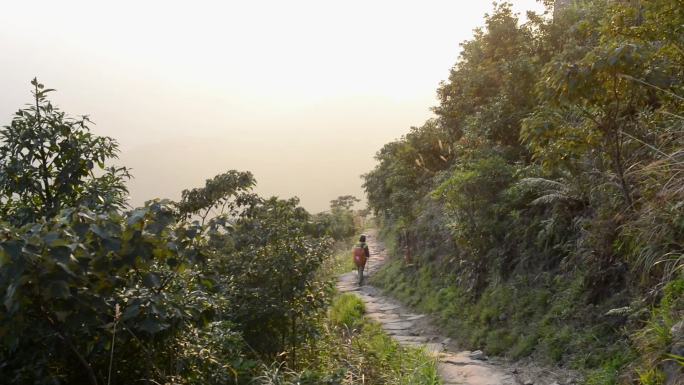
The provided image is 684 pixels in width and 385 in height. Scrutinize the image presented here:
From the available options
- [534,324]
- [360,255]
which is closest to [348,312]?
[360,255]

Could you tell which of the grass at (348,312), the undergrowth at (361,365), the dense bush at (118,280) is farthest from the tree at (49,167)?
the grass at (348,312)

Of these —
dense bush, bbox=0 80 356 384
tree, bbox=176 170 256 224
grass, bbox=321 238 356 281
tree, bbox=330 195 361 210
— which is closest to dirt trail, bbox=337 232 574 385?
grass, bbox=321 238 356 281

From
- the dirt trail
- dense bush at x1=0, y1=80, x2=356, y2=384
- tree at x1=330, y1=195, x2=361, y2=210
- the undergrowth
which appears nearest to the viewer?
dense bush at x1=0, y1=80, x2=356, y2=384

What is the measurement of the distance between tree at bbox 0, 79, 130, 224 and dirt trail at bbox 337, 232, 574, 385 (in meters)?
4.63

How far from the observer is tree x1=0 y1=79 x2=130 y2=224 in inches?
206

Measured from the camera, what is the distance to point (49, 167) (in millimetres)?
5465

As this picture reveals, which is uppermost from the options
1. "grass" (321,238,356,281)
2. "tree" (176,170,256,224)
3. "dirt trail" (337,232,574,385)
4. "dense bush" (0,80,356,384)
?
"tree" (176,170,256,224)

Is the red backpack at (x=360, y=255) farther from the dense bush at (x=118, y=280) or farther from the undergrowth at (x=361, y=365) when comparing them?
the dense bush at (x=118, y=280)

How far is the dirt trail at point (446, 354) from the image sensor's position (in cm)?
665

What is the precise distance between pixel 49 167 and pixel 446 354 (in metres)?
5.89

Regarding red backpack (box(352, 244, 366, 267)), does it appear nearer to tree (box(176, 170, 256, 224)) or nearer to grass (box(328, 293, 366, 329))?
grass (box(328, 293, 366, 329))

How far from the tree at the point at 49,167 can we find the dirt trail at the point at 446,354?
4.63m

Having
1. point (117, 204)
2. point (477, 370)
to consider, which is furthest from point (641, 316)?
point (117, 204)

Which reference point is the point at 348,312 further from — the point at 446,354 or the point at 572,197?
the point at 572,197
